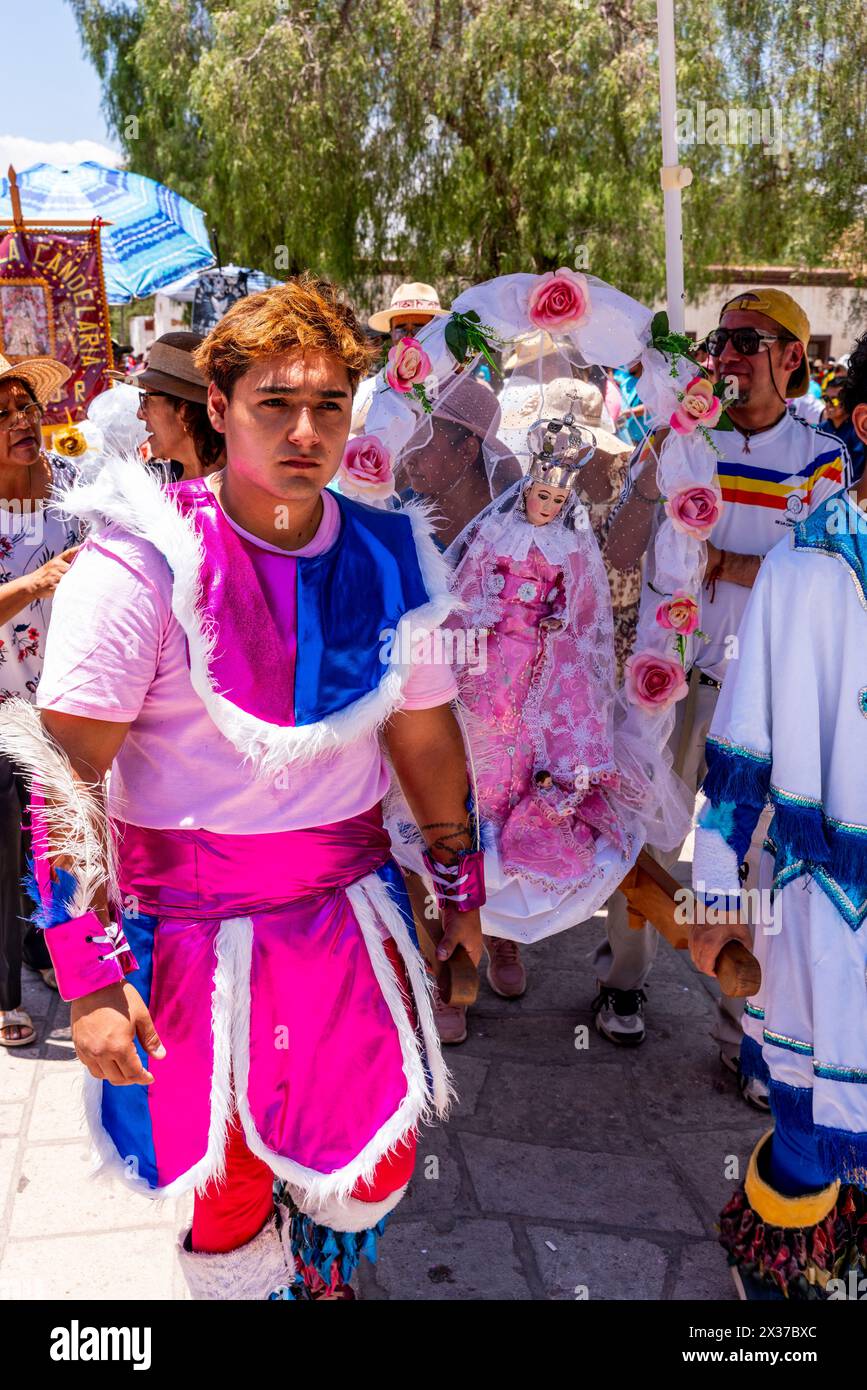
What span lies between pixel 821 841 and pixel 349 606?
0.98 metres

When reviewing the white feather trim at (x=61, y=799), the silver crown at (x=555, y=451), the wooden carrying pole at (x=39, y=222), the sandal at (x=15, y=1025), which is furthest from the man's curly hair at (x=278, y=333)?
the wooden carrying pole at (x=39, y=222)

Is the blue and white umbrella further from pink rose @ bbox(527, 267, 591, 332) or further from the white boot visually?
the white boot

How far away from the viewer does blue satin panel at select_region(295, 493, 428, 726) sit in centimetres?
188

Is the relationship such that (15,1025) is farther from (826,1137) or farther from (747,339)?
(747,339)

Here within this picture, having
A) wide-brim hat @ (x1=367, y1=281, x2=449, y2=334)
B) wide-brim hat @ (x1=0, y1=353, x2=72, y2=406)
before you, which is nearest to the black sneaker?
wide-brim hat @ (x1=0, y1=353, x2=72, y2=406)

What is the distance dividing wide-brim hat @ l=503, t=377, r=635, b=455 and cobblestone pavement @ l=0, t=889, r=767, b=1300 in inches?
75.0

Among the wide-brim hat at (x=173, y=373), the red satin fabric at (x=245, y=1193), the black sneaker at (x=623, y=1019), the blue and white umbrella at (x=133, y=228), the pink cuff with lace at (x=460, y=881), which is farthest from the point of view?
the blue and white umbrella at (x=133, y=228)

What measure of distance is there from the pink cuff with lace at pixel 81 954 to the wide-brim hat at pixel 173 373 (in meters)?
2.10

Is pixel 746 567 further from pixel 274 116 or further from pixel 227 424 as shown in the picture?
pixel 274 116

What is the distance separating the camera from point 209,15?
14.3 m

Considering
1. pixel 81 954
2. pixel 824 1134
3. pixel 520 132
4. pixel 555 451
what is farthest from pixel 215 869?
pixel 520 132

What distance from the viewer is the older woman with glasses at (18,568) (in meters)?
3.62

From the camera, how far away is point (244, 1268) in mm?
2033

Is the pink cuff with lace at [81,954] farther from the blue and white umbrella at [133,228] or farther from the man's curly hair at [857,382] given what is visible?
the blue and white umbrella at [133,228]
